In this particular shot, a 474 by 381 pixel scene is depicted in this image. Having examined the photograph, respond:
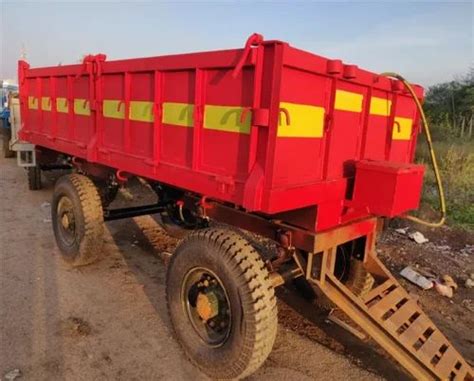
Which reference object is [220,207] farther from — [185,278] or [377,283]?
[377,283]

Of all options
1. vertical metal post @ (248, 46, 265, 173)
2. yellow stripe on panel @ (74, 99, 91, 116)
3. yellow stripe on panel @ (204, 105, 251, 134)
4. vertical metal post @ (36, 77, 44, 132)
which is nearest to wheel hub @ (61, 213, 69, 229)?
yellow stripe on panel @ (74, 99, 91, 116)

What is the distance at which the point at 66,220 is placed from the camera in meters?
4.62

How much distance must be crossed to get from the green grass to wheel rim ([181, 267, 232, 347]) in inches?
179

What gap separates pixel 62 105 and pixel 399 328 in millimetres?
4018

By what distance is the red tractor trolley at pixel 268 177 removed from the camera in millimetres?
2479

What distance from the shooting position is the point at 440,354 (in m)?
2.93

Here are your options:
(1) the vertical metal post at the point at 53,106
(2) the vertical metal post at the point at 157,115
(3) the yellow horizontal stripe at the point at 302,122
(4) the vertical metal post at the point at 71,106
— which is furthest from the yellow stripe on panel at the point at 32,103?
(3) the yellow horizontal stripe at the point at 302,122

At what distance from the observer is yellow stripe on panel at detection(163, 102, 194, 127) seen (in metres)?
2.97

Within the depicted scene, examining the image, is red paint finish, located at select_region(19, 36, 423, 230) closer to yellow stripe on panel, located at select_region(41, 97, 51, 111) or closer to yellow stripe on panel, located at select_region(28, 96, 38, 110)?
yellow stripe on panel, located at select_region(41, 97, 51, 111)

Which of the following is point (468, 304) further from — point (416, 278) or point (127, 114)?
point (127, 114)

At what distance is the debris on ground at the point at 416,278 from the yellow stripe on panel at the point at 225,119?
3.01 meters

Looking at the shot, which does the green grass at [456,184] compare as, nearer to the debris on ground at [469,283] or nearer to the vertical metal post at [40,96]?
the debris on ground at [469,283]

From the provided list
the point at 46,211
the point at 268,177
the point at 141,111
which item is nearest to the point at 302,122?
the point at 268,177

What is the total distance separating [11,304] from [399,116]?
3.71 m
